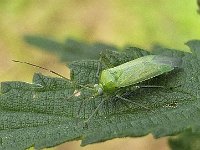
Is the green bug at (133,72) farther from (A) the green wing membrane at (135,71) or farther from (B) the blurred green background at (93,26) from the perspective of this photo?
(B) the blurred green background at (93,26)

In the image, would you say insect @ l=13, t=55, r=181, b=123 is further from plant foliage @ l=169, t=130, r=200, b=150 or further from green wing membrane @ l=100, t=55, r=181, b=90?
plant foliage @ l=169, t=130, r=200, b=150

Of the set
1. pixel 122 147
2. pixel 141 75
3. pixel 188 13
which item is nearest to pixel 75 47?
pixel 141 75

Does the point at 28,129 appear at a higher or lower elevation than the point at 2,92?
lower

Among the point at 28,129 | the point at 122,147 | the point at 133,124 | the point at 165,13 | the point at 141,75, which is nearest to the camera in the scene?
the point at 133,124

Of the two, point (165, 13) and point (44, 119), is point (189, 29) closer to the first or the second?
point (165, 13)

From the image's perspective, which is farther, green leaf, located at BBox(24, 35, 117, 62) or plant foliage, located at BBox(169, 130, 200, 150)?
green leaf, located at BBox(24, 35, 117, 62)

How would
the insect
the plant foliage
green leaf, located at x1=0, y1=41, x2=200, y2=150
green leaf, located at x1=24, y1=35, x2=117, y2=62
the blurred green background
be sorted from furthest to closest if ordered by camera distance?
the blurred green background < green leaf, located at x1=24, y1=35, x2=117, y2=62 < the plant foliage < the insect < green leaf, located at x1=0, y1=41, x2=200, y2=150

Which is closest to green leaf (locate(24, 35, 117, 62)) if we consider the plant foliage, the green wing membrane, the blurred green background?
the green wing membrane

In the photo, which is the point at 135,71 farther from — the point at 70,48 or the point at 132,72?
the point at 70,48
